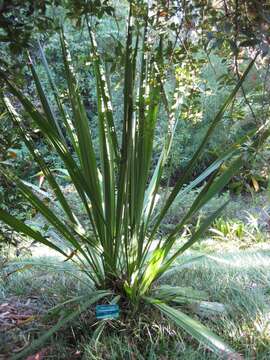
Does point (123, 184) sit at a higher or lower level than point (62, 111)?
lower

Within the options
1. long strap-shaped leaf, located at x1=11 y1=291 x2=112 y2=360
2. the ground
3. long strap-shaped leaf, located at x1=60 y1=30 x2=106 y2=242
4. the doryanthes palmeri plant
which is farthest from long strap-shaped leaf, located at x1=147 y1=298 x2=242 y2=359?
long strap-shaped leaf, located at x1=60 y1=30 x2=106 y2=242

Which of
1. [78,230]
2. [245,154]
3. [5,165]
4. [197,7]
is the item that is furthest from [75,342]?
[197,7]

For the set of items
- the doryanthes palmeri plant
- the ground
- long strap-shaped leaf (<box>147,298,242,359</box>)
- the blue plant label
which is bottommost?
the ground

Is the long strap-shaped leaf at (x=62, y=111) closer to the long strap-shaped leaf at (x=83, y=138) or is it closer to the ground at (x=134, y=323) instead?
the long strap-shaped leaf at (x=83, y=138)

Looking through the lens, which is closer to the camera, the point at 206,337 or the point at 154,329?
the point at 206,337

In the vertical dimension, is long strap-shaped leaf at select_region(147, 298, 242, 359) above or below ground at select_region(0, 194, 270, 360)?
above

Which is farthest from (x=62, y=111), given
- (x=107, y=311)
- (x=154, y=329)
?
(x=154, y=329)

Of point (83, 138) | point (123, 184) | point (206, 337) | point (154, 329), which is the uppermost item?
point (83, 138)

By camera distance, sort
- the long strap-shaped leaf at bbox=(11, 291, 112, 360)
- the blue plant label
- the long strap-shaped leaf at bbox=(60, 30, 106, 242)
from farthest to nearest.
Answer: the long strap-shaped leaf at bbox=(60, 30, 106, 242)
the blue plant label
the long strap-shaped leaf at bbox=(11, 291, 112, 360)

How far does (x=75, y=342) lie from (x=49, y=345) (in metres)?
0.09

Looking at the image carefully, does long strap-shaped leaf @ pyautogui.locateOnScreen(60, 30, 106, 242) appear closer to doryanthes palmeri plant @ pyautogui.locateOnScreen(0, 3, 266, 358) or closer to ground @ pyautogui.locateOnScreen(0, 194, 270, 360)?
doryanthes palmeri plant @ pyautogui.locateOnScreen(0, 3, 266, 358)

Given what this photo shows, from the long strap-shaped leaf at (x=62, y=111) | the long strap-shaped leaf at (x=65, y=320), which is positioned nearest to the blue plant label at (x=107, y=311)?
the long strap-shaped leaf at (x=65, y=320)

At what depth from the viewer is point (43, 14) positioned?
3.81 feet

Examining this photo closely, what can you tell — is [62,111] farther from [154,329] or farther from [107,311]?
[154,329]
